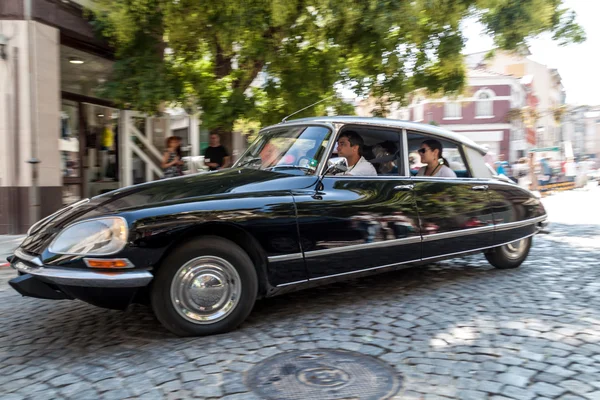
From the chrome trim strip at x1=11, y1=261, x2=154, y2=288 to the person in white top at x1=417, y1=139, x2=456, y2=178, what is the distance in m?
2.95

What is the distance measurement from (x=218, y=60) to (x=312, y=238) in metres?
8.19

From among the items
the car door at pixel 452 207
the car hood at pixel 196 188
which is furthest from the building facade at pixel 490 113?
the car hood at pixel 196 188

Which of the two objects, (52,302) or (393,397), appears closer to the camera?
(393,397)

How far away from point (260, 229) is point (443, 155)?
7.98ft

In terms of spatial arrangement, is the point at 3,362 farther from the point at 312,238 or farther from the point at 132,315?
the point at 312,238

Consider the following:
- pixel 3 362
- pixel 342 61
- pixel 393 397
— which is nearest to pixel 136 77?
pixel 342 61

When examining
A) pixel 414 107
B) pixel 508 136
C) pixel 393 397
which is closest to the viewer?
pixel 393 397

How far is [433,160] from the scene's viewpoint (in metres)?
5.31

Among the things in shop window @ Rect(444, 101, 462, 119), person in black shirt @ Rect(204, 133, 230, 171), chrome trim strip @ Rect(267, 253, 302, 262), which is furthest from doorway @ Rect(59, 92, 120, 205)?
shop window @ Rect(444, 101, 462, 119)

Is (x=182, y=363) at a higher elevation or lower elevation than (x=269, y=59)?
lower

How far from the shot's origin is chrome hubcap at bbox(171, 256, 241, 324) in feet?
11.8

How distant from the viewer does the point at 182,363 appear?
3234 mm

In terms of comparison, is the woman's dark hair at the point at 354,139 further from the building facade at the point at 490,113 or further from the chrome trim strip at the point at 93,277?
the building facade at the point at 490,113

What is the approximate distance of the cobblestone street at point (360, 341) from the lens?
9.54 feet
